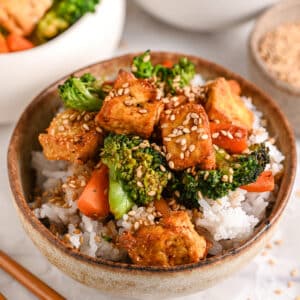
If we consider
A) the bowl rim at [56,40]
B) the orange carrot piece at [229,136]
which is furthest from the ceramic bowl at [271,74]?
the bowl rim at [56,40]

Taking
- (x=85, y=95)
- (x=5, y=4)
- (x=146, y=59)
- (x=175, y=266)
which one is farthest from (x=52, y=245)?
(x=5, y=4)

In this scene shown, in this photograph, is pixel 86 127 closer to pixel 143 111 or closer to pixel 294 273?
pixel 143 111

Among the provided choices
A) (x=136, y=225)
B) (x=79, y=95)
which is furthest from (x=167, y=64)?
(x=136, y=225)

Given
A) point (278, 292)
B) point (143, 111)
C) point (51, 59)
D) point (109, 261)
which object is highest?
point (143, 111)

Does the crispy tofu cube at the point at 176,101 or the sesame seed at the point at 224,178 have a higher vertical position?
the crispy tofu cube at the point at 176,101

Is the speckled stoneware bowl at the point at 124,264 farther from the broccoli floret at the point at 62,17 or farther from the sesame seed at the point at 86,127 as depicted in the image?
the broccoli floret at the point at 62,17

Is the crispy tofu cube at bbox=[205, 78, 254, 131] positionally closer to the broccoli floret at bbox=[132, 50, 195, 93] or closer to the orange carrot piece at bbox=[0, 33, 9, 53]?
the broccoli floret at bbox=[132, 50, 195, 93]

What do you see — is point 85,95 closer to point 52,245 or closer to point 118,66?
point 118,66
